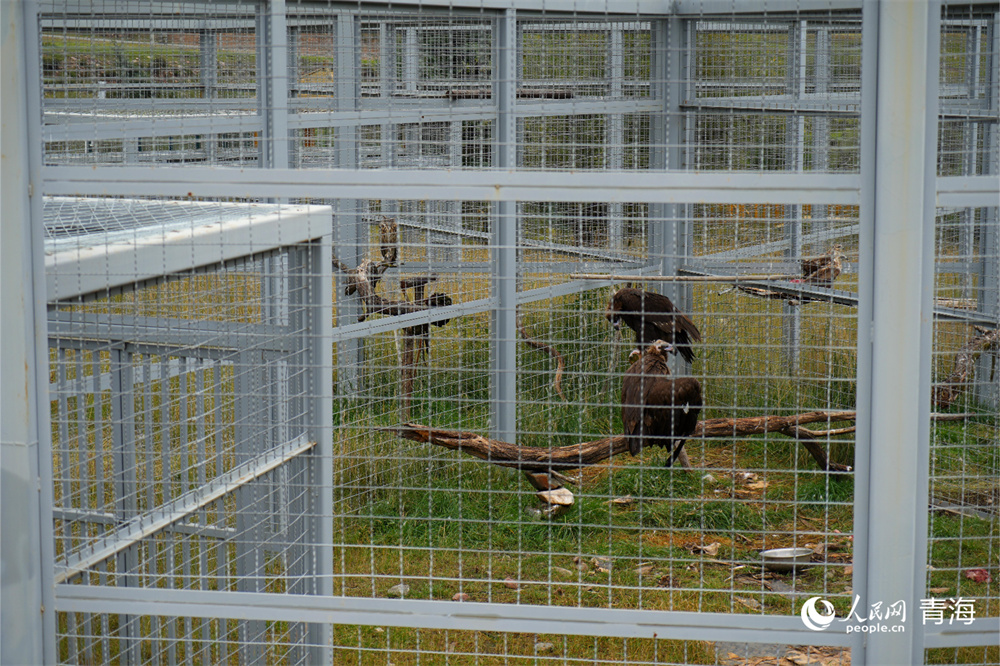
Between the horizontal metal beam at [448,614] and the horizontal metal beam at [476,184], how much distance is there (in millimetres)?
946

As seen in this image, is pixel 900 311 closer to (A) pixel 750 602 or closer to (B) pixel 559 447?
(A) pixel 750 602

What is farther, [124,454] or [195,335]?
[195,335]

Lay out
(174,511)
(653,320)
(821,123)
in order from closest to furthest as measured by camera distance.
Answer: (174,511)
(653,320)
(821,123)

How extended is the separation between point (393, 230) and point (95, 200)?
8.69 ft

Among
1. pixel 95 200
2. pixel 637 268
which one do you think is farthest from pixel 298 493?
pixel 637 268

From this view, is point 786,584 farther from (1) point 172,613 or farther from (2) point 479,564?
(1) point 172,613

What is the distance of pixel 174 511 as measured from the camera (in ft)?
8.62

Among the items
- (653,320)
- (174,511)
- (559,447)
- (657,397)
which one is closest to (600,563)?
(559,447)

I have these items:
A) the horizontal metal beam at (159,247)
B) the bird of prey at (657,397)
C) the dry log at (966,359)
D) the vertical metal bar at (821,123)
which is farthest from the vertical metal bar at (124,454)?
the vertical metal bar at (821,123)

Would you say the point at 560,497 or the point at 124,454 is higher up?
the point at 124,454

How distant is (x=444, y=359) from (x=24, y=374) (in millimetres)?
3298

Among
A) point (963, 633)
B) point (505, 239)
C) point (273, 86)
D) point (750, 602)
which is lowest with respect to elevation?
point (750, 602)

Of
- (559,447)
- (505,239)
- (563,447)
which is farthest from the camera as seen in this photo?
(505,239)

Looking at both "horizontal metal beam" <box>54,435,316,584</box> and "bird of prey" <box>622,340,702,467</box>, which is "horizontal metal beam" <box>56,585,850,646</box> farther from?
"bird of prey" <box>622,340,702,467</box>
